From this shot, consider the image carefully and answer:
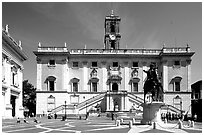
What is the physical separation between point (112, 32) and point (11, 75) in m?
30.9

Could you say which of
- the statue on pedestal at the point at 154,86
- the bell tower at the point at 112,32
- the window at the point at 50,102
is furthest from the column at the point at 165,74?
the statue on pedestal at the point at 154,86

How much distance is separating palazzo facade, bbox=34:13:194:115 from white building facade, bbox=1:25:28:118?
787 centimetres

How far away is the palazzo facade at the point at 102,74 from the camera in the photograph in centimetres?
5850

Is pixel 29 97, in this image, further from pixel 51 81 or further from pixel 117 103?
pixel 117 103

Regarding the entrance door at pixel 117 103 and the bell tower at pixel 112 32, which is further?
the bell tower at pixel 112 32

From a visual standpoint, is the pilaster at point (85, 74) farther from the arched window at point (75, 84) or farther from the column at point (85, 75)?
Result: the arched window at point (75, 84)

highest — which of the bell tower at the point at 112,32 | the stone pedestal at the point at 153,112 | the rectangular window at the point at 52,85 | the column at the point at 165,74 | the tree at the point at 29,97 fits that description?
the bell tower at the point at 112,32

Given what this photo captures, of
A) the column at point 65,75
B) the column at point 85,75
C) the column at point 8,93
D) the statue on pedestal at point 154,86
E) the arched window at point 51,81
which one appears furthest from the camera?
the column at point 85,75

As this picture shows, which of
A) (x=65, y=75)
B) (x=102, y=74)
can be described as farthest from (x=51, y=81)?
(x=102, y=74)

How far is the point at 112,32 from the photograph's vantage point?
67062 millimetres

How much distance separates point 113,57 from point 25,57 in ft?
65.8

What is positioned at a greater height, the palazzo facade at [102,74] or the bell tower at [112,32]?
the bell tower at [112,32]

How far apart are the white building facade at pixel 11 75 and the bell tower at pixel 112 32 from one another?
2200 cm

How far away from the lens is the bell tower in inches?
2611
